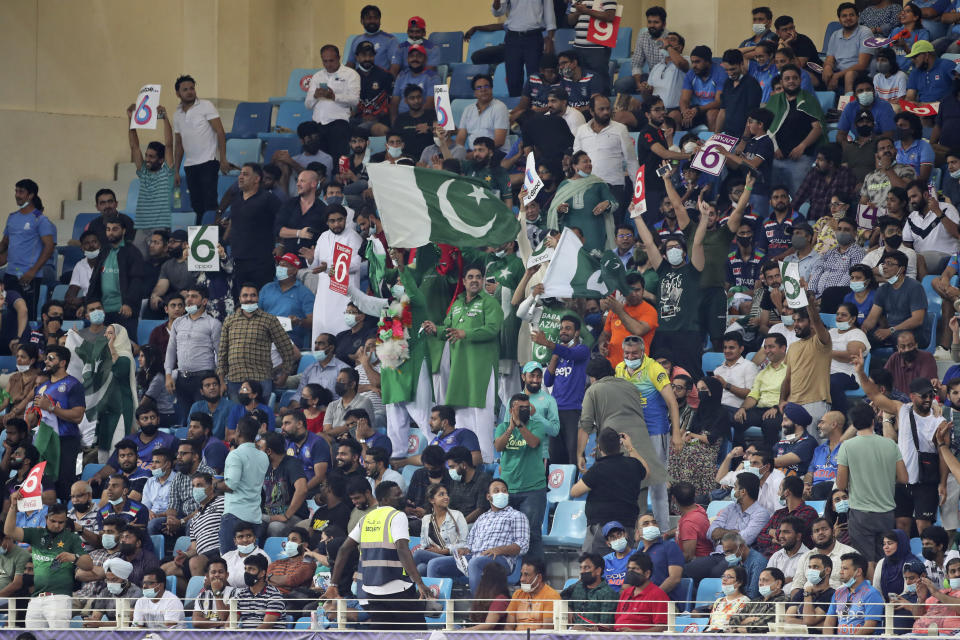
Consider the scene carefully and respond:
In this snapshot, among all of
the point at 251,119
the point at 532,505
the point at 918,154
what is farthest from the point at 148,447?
the point at 918,154

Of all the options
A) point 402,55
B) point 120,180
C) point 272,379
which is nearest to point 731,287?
point 272,379

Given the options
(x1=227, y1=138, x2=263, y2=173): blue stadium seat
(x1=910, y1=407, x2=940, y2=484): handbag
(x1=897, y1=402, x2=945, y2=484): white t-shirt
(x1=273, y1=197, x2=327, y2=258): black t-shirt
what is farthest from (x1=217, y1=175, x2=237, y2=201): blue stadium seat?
(x1=910, y1=407, x2=940, y2=484): handbag

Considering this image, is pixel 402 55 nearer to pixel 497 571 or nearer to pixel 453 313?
pixel 453 313

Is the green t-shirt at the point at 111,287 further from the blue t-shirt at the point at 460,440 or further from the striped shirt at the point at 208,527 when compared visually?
the blue t-shirt at the point at 460,440

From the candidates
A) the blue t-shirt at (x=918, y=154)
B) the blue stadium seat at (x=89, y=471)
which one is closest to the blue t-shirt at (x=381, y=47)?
the blue stadium seat at (x=89, y=471)

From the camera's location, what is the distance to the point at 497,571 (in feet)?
40.1

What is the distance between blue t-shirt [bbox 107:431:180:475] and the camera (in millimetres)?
15188

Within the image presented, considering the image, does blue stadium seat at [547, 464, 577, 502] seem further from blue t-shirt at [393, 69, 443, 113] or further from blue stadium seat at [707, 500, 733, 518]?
blue t-shirt at [393, 69, 443, 113]

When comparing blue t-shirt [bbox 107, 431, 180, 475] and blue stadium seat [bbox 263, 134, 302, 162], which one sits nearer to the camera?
blue t-shirt [bbox 107, 431, 180, 475]

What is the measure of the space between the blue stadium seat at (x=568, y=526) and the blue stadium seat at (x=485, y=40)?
782 centimetres

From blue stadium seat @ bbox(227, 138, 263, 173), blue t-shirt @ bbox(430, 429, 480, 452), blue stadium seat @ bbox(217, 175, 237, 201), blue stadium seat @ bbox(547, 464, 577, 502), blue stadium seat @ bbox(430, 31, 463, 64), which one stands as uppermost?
blue stadium seat @ bbox(430, 31, 463, 64)

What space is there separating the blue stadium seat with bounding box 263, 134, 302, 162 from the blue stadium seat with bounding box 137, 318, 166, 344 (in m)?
2.67

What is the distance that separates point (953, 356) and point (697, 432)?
2.32 m

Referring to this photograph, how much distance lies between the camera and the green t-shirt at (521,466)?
13.6 m
